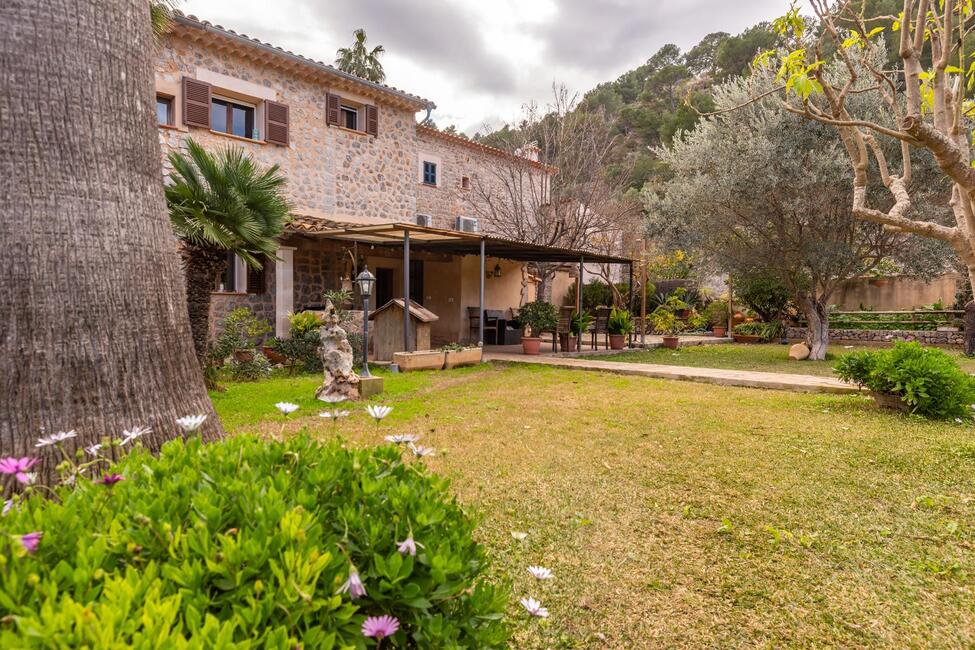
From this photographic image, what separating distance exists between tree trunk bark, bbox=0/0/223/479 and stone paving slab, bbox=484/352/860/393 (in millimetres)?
7875

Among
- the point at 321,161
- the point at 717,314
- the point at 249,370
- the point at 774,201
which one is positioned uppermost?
the point at 321,161

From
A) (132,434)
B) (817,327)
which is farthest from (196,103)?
(817,327)

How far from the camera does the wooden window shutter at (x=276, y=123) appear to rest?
11.8m

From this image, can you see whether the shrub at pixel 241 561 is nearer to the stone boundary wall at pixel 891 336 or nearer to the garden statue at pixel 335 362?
the garden statue at pixel 335 362

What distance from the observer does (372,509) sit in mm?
1351

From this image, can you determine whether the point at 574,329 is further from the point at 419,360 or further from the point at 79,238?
the point at 79,238

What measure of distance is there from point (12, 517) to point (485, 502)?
2.58 meters

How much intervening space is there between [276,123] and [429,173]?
19.4ft

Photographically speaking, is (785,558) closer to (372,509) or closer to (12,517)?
(372,509)

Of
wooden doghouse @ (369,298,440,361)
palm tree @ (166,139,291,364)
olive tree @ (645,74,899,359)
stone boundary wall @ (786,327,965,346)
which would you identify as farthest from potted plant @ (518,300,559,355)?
stone boundary wall @ (786,327,965,346)

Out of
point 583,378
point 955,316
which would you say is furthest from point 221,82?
point 955,316

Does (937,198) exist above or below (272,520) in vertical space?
above

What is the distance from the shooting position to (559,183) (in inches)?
655

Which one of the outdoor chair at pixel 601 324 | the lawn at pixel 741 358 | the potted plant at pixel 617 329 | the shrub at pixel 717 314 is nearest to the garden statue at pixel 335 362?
the lawn at pixel 741 358
